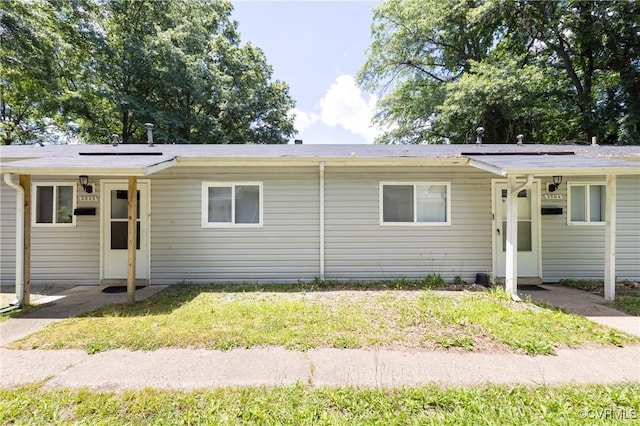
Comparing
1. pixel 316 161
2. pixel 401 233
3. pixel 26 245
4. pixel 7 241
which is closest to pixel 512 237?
pixel 401 233

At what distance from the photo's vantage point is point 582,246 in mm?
6348

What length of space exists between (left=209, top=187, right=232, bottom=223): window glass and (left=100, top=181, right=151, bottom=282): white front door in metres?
1.32

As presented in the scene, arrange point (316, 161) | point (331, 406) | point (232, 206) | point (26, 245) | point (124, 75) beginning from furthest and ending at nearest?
point (124, 75) → point (232, 206) → point (316, 161) → point (26, 245) → point (331, 406)

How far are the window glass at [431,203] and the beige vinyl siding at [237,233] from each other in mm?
2222

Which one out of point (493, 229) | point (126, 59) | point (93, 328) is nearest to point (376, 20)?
point (126, 59)

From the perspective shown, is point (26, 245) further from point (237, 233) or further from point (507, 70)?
point (507, 70)

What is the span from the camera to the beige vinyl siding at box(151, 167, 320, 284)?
619 centimetres

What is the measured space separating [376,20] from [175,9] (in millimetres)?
12230

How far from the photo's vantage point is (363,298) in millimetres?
5129

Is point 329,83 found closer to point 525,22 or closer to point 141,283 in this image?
point 525,22

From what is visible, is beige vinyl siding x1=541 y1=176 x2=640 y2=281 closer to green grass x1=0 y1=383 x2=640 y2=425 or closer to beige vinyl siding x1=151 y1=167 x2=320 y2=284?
green grass x1=0 y1=383 x2=640 y2=425

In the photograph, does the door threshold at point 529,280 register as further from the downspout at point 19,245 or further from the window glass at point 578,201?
the downspout at point 19,245

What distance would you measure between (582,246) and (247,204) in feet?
24.2

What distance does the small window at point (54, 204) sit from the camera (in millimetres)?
6164
